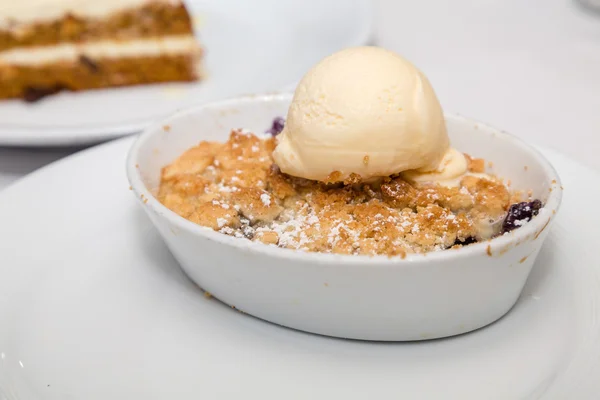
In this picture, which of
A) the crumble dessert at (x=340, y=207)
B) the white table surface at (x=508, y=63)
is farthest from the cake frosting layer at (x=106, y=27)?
the crumble dessert at (x=340, y=207)

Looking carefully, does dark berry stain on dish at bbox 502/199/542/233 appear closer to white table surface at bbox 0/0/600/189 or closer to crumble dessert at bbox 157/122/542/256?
crumble dessert at bbox 157/122/542/256

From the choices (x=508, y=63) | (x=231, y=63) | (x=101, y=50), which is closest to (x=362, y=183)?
(x=231, y=63)

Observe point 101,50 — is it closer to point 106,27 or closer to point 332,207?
point 106,27

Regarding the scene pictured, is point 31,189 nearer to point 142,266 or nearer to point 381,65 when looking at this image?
point 142,266

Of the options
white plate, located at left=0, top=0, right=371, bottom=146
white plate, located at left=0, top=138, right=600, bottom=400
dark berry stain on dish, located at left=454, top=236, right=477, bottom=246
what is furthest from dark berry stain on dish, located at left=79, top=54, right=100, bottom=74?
dark berry stain on dish, located at left=454, top=236, right=477, bottom=246

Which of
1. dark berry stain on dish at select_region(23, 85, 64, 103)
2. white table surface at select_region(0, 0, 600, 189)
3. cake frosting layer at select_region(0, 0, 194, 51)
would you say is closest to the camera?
white table surface at select_region(0, 0, 600, 189)

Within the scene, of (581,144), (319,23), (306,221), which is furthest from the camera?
(319,23)

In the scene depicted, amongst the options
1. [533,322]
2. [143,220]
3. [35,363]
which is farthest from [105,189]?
[533,322]
